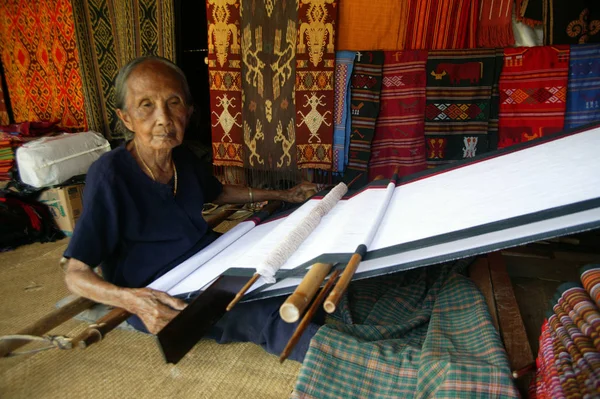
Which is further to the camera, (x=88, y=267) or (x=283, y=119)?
(x=283, y=119)

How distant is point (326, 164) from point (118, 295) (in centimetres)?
202

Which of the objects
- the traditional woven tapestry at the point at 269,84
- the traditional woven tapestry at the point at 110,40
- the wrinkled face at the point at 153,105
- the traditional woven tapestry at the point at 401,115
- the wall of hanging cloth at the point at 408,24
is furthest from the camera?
the traditional woven tapestry at the point at 110,40

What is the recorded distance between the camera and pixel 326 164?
290cm

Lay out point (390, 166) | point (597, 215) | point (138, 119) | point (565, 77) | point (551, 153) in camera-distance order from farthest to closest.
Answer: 1. point (390, 166)
2. point (565, 77)
3. point (138, 119)
4. point (551, 153)
5. point (597, 215)

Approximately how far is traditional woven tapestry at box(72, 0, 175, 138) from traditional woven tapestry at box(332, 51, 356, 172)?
1.49 metres

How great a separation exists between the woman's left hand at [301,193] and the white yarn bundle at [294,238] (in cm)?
28

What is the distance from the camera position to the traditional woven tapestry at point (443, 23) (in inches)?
96.1

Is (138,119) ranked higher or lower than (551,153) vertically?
higher

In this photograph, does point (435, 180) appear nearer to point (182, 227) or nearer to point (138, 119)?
point (182, 227)

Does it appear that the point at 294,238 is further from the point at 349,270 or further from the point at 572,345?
the point at 572,345

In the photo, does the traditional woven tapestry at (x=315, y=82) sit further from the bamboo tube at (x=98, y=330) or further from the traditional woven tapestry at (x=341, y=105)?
the bamboo tube at (x=98, y=330)

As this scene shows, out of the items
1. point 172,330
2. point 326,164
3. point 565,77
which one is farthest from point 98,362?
point 565,77

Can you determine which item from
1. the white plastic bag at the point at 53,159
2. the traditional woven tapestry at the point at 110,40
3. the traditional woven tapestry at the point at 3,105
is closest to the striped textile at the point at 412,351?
the white plastic bag at the point at 53,159

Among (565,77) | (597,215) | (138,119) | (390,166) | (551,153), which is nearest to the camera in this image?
(597,215)
